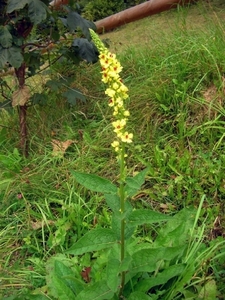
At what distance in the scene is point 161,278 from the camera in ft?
6.40

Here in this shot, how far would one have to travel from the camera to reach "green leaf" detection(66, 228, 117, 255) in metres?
1.73

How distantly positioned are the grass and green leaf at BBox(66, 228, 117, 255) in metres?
0.66

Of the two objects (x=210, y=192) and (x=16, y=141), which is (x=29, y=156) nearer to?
(x=16, y=141)

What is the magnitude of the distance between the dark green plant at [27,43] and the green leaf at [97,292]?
5.07 feet

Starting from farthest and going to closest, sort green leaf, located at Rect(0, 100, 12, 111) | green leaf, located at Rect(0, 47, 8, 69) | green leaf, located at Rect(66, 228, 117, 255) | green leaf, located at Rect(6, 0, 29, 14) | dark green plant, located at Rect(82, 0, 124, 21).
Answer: dark green plant, located at Rect(82, 0, 124, 21), green leaf, located at Rect(0, 100, 12, 111), green leaf, located at Rect(0, 47, 8, 69), green leaf, located at Rect(6, 0, 29, 14), green leaf, located at Rect(66, 228, 117, 255)

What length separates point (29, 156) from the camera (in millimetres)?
3271

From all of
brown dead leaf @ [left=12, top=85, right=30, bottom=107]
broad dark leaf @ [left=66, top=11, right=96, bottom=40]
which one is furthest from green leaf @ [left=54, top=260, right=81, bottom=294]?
broad dark leaf @ [left=66, top=11, right=96, bottom=40]

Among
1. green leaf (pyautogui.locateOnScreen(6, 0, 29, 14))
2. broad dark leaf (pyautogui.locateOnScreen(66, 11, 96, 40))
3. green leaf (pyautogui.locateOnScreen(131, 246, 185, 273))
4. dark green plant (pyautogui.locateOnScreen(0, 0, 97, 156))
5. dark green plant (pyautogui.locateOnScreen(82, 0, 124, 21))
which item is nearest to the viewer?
green leaf (pyautogui.locateOnScreen(131, 246, 185, 273))

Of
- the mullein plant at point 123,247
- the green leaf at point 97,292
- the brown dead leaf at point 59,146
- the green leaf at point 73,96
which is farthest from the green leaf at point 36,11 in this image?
the green leaf at point 97,292

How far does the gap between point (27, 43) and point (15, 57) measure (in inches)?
14.2

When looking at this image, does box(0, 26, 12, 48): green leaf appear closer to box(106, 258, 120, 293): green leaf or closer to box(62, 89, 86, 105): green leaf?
box(62, 89, 86, 105): green leaf

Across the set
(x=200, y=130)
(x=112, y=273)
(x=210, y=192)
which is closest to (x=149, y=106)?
(x=200, y=130)

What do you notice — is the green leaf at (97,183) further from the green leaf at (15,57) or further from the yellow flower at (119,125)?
the green leaf at (15,57)

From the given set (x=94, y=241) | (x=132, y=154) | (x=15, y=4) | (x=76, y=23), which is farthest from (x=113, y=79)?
(x=76, y=23)
